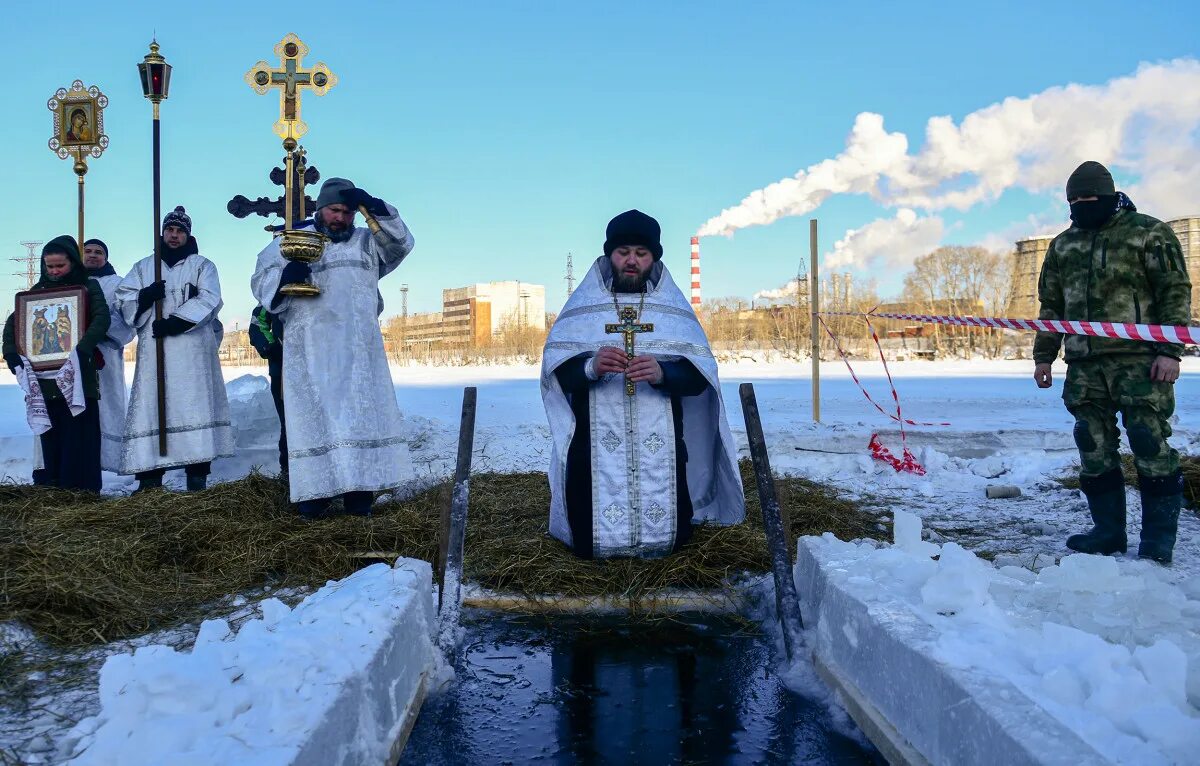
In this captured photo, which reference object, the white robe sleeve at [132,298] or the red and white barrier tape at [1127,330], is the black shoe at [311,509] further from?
the red and white barrier tape at [1127,330]

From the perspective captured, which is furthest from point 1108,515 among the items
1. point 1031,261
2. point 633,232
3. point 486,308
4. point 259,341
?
point 486,308

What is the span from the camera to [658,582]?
381cm

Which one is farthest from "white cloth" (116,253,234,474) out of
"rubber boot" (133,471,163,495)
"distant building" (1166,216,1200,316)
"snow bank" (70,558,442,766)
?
"distant building" (1166,216,1200,316)

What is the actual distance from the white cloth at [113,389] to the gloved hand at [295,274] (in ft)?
7.94

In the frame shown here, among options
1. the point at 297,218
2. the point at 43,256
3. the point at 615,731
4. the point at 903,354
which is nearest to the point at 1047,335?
the point at 615,731

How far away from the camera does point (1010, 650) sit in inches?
82.0

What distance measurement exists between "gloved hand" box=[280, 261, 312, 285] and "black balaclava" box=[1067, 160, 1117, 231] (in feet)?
13.9

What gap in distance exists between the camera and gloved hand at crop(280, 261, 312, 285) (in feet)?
16.7

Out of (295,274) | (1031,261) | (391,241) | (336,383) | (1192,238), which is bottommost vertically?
(336,383)

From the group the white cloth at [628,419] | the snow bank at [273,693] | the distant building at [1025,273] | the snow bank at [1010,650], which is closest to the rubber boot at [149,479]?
the white cloth at [628,419]

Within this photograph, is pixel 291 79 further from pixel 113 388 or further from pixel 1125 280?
pixel 1125 280

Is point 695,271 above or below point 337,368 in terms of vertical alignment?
above

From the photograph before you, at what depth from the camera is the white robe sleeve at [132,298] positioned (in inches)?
253

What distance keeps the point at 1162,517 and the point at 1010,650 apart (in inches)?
112
